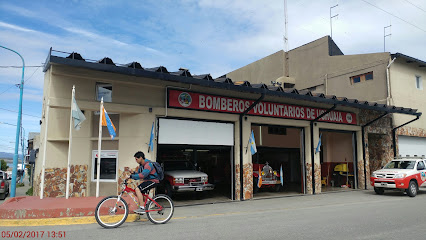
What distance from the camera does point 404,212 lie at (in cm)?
994

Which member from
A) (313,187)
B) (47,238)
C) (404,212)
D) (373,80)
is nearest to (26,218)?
(47,238)

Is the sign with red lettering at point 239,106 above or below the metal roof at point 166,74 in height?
below

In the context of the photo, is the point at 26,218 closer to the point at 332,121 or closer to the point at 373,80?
the point at 332,121

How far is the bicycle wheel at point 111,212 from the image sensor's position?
749cm

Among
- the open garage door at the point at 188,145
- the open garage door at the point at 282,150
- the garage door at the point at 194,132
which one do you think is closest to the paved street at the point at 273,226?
the open garage door at the point at 188,145

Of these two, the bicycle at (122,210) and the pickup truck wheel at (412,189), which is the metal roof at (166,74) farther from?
the pickup truck wheel at (412,189)

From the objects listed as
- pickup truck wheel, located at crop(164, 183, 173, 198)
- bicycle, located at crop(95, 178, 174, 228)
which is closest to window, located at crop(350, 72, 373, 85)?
pickup truck wheel, located at crop(164, 183, 173, 198)

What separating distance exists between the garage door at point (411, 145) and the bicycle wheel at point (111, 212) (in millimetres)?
19771

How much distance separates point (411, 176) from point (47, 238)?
1508 cm

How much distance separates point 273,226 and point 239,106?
687 centimetres

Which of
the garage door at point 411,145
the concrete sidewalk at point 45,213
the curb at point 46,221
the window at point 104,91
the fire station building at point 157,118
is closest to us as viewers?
the curb at point 46,221

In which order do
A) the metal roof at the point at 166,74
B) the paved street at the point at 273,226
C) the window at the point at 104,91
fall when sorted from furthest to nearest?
the window at the point at 104,91 < the metal roof at the point at 166,74 < the paved street at the point at 273,226

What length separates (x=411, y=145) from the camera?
72.6 ft

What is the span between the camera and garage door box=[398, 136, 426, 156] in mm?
21453
